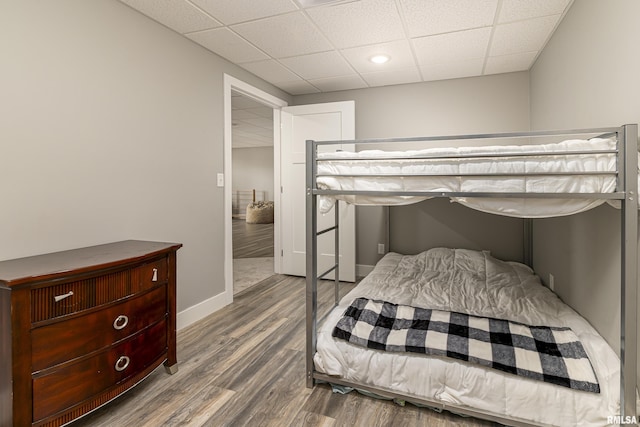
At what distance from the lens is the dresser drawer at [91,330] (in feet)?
4.33

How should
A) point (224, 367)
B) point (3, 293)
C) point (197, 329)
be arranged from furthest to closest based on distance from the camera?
point (197, 329) → point (224, 367) → point (3, 293)

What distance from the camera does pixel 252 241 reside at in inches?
254

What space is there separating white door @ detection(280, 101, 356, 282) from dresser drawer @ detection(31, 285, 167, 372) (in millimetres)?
2260

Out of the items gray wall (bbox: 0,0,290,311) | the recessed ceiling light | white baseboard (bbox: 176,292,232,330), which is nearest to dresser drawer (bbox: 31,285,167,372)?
gray wall (bbox: 0,0,290,311)

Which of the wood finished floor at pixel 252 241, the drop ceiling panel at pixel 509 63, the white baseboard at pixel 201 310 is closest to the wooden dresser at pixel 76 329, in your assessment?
the white baseboard at pixel 201 310

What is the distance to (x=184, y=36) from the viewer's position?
256 centimetres

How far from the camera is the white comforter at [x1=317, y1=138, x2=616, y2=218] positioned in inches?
55.3

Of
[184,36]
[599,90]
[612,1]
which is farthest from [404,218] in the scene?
[184,36]

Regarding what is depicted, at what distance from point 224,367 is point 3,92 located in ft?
5.88

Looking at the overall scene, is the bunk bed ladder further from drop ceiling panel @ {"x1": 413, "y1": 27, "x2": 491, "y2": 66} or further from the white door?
the white door

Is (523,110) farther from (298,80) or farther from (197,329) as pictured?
(197,329)

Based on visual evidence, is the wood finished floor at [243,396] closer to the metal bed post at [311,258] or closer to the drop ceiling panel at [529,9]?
the metal bed post at [311,258]

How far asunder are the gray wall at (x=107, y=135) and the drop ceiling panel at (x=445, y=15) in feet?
A: 5.40

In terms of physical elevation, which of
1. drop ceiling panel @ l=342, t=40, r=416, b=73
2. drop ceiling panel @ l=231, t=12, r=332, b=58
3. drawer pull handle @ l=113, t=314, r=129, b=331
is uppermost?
drop ceiling panel @ l=342, t=40, r=416, b=73
